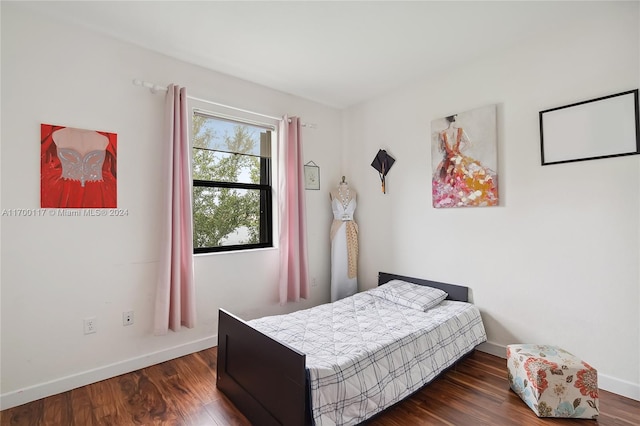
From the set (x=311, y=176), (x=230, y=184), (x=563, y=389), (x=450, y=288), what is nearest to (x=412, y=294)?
(x=450, y=288)

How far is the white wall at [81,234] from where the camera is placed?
196 centimetres

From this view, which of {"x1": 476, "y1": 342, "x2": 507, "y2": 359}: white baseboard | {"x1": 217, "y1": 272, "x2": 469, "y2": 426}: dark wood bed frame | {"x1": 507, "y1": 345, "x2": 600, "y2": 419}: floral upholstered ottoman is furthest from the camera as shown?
{"x1": 476, "y1": 342, "x2": 507, "y2": 359}: white baseboard

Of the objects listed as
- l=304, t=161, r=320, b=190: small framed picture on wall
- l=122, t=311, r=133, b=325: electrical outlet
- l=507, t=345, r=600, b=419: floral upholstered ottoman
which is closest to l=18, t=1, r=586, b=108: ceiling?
l=304, t=161, r=320, b=190: small framed picture on wall

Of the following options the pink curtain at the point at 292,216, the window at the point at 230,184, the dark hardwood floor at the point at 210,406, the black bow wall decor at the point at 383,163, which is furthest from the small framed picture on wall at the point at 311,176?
the dark hardwood floor at the point at 210,406

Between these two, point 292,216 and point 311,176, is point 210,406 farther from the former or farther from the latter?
point 311,176

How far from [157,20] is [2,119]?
1.14 metres

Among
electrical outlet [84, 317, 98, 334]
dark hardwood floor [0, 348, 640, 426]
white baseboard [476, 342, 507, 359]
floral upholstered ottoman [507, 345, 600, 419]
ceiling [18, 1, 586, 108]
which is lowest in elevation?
dark hardwood floor [0, 348, 640, 426]

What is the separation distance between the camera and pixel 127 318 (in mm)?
2361

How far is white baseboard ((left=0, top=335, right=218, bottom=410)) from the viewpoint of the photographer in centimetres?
195

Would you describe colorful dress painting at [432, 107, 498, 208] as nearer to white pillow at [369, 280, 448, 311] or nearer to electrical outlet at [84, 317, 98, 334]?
white pillow at [369, 280, 448, 311]

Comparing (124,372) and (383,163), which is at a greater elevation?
(383,163)

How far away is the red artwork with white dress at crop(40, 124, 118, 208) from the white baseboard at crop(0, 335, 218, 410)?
3.82ft

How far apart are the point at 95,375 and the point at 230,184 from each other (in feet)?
5.82

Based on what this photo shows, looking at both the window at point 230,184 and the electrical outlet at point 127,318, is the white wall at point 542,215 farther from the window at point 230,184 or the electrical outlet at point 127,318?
the electrical outlet at point 127,318
